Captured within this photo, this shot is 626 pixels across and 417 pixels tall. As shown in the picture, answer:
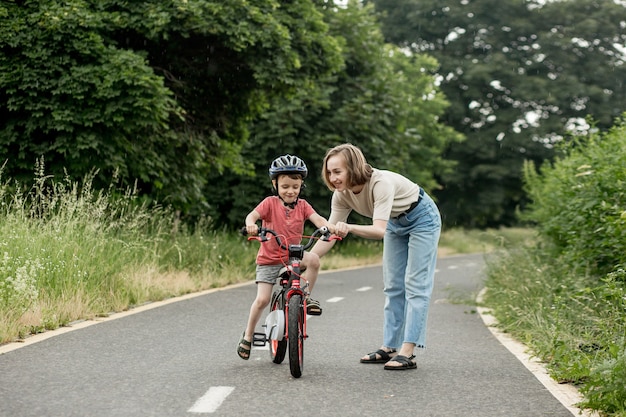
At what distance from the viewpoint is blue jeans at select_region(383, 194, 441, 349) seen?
23.3 ft

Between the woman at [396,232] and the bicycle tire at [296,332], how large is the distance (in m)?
0.62

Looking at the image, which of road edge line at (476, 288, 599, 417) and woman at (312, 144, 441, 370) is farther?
woman at (312, 144, 441, 370)

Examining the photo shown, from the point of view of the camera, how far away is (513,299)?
1062cm

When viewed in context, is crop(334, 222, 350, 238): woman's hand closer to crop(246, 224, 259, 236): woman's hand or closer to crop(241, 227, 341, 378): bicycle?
crop(241, 227, 341, 378): bicycle

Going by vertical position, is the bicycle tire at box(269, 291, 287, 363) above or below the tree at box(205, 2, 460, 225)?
below

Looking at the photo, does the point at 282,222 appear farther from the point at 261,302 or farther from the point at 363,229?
the point at 363,229

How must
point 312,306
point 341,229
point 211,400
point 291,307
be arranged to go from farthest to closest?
point 312,306 → point 291,307 → point 341,229 → point 211,400

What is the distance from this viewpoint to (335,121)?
2527 cm

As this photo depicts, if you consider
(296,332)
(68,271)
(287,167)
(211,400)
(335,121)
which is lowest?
(211,400)

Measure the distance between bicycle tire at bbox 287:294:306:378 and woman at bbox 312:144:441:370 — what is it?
622mm

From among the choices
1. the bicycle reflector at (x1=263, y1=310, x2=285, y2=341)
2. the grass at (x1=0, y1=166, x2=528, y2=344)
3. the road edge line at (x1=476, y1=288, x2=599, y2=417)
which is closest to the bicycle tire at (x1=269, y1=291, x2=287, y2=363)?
the bicycle reflector at (x1=263, y1=310, x2=285, y2=341)

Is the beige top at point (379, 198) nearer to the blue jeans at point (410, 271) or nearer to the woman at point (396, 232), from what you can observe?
the woman at point (396, 232)

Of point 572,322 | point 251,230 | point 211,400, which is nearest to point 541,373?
point 572,322

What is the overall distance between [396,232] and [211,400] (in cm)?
236
